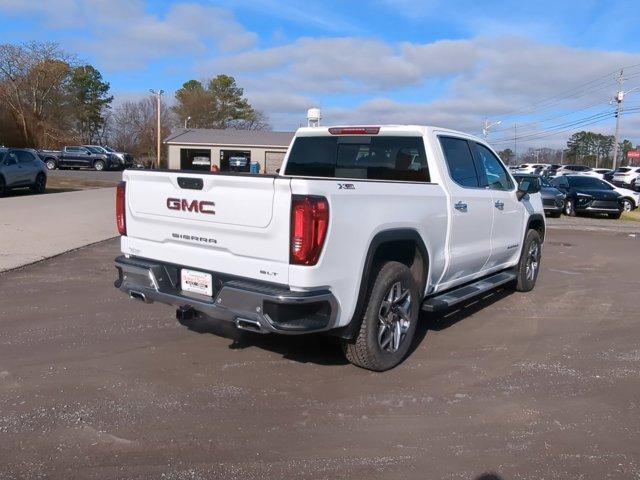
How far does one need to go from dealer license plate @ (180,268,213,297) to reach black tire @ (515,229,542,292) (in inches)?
180

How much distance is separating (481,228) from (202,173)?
3.04 m

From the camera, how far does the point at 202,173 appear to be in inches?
167

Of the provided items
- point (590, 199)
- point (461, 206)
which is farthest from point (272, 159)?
point (461, 206)

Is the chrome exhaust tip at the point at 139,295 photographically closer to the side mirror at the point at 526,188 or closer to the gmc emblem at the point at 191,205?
the gmc emblem at the point at 191,205

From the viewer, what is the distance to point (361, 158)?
5.85 m

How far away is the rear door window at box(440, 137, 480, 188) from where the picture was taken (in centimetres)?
555

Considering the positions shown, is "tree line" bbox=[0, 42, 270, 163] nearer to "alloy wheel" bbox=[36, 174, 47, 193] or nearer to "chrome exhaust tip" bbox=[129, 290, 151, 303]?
"alloy wheel" bbox=[36, 174, 47, 193]

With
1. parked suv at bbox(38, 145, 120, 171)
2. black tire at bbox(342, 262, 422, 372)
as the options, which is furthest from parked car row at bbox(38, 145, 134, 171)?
black tire at bbox(342, 262, 422, 372)

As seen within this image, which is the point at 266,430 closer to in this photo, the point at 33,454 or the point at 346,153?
the point at 33,454

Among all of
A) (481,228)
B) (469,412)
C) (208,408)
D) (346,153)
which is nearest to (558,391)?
(469,412)

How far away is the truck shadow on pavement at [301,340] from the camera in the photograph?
16.4 feet

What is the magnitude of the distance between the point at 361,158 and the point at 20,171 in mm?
17302

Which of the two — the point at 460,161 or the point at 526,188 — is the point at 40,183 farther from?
the point at 460,161

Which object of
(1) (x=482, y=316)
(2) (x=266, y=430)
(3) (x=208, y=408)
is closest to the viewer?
(2) (x=266, y=430)
